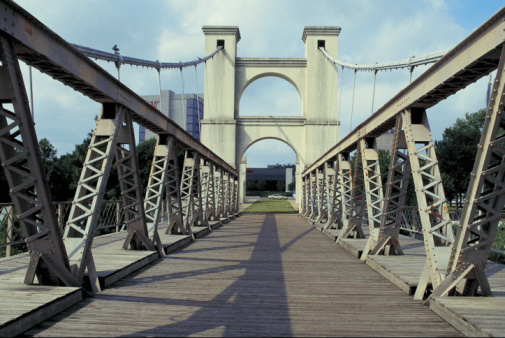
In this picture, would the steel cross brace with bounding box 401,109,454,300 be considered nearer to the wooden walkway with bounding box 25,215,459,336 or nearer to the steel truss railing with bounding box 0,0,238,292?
the wooden walkway with bounding box 25,215,459,336

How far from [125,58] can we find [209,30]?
72.5 ft

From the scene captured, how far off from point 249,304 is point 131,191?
342 centimetres

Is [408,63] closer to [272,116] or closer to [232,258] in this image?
[232,258]

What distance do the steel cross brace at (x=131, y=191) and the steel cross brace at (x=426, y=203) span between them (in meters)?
3.96

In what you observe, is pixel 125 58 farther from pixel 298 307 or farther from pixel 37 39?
pixel 298 307

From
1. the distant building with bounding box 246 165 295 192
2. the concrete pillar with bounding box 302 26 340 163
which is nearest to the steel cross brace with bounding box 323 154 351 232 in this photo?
the concrete pillar with bounding box 302 26 340 163

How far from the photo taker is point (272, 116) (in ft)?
102

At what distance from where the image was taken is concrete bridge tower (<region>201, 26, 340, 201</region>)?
30812 millimetres

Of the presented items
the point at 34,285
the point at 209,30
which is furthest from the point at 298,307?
the point at 209,30

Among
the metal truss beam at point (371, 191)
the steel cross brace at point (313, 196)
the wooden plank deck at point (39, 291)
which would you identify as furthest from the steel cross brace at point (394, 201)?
the steel cross brace at point (313, 196)

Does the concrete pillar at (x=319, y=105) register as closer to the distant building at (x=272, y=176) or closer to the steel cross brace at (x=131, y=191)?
the steel cross brace at (x=131, y=191)

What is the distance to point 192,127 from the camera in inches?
3282

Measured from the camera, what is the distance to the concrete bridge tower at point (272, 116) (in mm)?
30812

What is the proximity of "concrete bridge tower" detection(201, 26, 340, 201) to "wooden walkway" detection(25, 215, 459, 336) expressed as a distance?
930 inches
